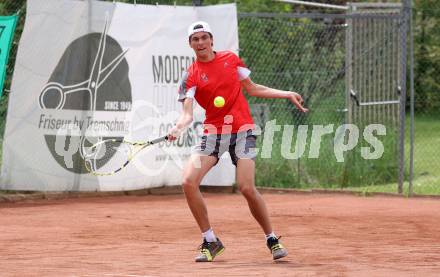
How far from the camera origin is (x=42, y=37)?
14234mm

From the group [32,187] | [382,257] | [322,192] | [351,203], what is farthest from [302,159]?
[382,257]

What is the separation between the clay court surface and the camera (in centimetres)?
850

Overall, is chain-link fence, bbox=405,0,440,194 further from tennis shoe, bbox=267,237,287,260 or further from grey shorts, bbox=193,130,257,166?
tennis shoe, bbox=267,237,287,260

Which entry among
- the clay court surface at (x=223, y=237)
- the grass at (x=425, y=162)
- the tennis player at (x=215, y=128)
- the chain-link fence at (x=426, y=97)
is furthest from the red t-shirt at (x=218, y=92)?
the chain-link fence at (x=426, y=97)

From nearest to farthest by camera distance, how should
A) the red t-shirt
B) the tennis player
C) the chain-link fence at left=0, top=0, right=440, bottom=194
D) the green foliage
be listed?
the tennis player
the red t-shirt
the chain-link fence at left=0, top=0, right=440, bottom=194
the green foliage

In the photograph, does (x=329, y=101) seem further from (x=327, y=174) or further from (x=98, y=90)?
(x=98, y=90)

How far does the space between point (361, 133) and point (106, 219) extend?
587 centimetres

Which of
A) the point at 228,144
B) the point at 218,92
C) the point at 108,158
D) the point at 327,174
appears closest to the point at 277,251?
the point at 228,144

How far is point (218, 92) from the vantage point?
9203mm

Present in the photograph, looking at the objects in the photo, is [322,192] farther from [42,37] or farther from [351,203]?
[42,37]

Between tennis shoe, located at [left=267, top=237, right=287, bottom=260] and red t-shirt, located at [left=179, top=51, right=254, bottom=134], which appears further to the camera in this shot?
red t-shirt, located at [left=179, top=51, right=254, bottom=134]

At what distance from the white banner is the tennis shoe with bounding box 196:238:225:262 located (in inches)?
224

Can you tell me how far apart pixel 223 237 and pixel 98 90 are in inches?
186

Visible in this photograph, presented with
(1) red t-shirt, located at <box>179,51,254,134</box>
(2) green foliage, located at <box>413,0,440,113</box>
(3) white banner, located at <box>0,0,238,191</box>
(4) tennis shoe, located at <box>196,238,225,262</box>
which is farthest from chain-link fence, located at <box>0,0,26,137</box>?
(2) green foliage, located at <box>413,0,440,113</box>
